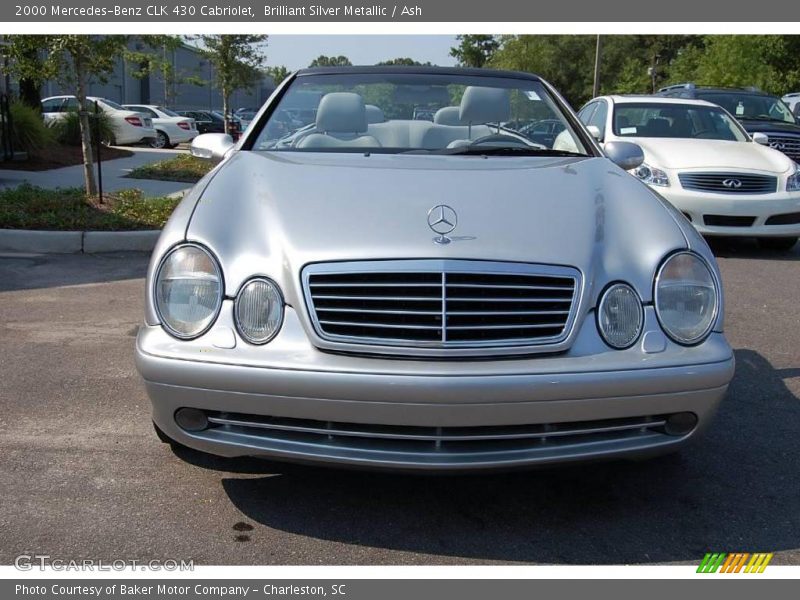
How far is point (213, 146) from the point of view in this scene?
14.5 ft

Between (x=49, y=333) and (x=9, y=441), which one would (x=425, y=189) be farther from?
(x=49, y=333)

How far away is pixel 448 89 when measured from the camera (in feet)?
14.5

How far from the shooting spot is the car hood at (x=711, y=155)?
27.1 feet

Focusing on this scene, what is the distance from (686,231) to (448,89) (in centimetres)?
178

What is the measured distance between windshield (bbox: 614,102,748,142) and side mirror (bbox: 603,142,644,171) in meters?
5.20

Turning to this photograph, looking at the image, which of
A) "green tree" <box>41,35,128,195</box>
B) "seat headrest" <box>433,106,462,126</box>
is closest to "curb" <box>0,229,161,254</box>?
"green tree" <box>41,35,128,195</box>

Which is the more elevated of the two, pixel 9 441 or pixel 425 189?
pixel 425 189

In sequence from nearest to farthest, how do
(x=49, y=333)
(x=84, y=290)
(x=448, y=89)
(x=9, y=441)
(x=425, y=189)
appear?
1. (x=425, y=189)
2. (x=9, y=441)
3. (x=448, y=89)
4. (x=49, y=333)
5. (x=84, y=290)

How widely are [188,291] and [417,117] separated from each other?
1940 millimetres

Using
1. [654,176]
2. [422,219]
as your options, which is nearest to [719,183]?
[654,176]

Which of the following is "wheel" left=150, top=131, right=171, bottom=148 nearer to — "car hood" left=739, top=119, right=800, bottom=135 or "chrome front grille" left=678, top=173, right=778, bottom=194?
"car hood" left=739, top=119, right=800, bottom=135
